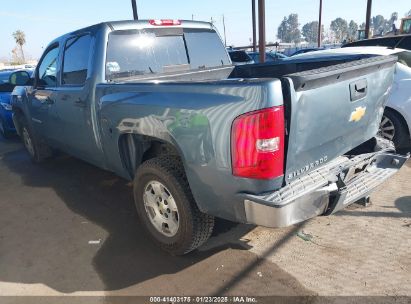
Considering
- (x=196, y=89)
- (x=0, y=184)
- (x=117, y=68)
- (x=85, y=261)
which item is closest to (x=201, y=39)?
(x=117, y=68)

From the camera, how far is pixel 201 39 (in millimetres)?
4547

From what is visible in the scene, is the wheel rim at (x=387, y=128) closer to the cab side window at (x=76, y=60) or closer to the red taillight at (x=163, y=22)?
the red taillight at (x=163, y=22)

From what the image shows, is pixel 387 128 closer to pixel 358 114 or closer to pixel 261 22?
pixel 358 114

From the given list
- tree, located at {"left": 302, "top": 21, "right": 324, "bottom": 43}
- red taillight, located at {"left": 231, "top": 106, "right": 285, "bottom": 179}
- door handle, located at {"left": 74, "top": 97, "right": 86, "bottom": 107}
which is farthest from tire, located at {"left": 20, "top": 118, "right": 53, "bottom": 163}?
tree, located at {"left": 302, "top": 21, "right": 324, "bottom": 43}

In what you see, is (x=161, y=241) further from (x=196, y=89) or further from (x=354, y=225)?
(x=354, y=225)

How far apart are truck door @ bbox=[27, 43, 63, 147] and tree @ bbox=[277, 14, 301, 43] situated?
15051cm

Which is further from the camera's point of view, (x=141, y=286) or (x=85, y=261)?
(x=85, y=261)

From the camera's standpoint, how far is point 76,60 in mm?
4047

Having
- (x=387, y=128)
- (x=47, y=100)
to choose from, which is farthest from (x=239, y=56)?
(x=47, y=100)

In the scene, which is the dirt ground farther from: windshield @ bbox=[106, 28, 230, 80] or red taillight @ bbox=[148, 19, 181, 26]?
red taillight @ bbox=[148, 19, 181, 26]

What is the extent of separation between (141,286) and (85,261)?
68cm

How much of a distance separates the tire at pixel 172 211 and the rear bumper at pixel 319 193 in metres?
0.62

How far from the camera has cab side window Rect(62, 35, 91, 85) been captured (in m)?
3.82

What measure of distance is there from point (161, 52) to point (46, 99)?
1778mm
